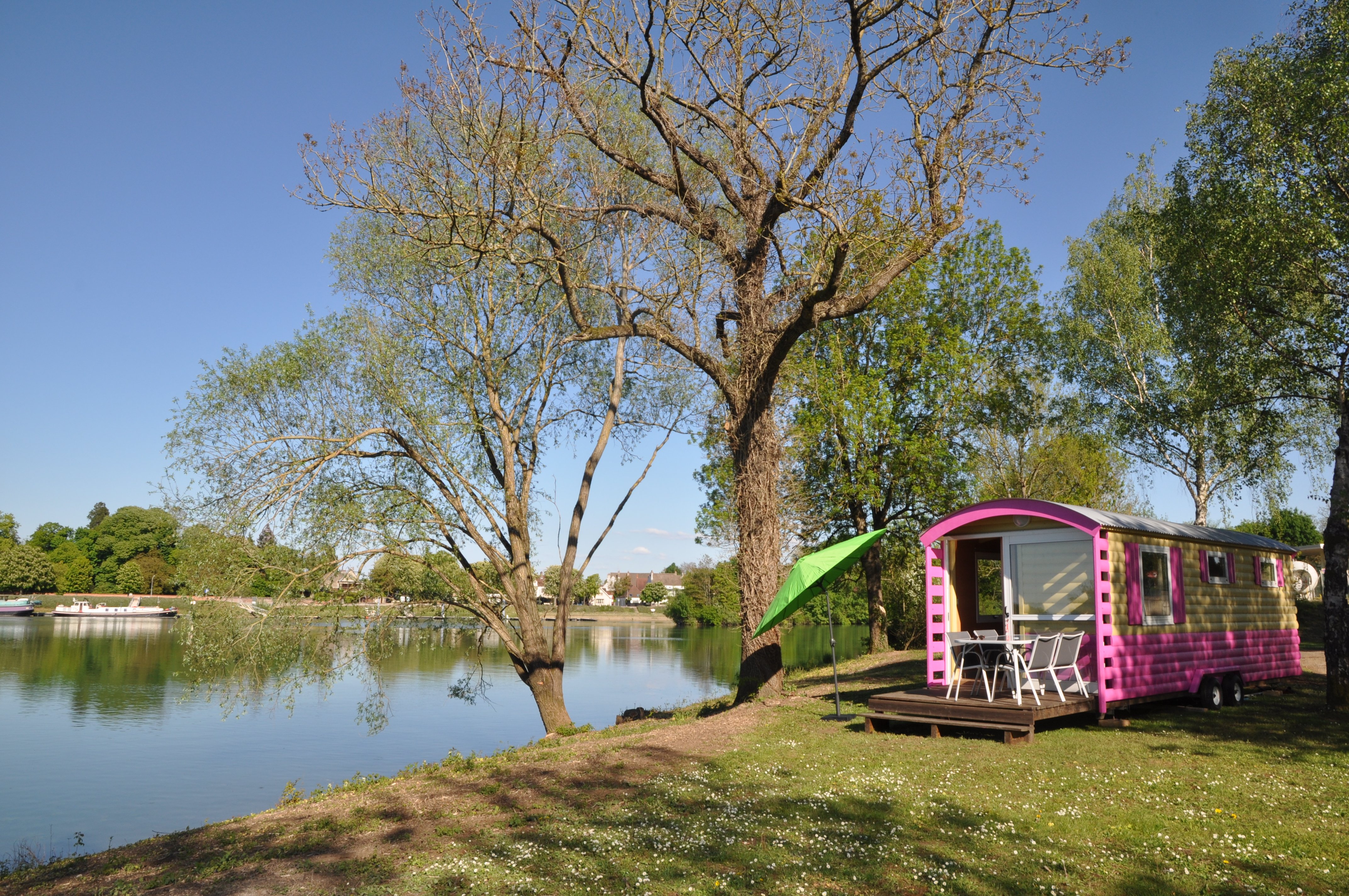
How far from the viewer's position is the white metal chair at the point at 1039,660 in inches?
416

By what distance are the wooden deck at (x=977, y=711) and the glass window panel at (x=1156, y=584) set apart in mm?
1733

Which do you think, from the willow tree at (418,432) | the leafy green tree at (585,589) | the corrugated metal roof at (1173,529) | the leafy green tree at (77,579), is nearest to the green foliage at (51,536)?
the leafy green tree at (77,579)

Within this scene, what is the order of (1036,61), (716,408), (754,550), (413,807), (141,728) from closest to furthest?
(413,807) → (1036,61) → (754,550) → (716,408) → (141,728)

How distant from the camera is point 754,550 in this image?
537 inches

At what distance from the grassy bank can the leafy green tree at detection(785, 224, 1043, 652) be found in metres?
13.1

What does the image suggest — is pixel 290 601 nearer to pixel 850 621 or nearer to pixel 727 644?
pixel 727 644

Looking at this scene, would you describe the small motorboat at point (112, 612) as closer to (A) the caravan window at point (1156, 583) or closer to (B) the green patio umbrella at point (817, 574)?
(B) the green patio umbrella at point (817, 574)

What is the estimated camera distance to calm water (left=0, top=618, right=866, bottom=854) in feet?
51.6

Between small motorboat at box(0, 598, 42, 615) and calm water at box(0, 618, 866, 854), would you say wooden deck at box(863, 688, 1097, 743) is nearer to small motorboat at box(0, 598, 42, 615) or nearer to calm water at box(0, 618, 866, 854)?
calm water at box(0, 618, 866, 854)

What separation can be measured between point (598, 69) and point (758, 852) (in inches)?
451

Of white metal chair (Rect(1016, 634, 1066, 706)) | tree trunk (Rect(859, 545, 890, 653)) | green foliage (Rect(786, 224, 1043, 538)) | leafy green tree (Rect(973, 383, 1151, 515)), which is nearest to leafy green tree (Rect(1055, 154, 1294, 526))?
leafy green tree (Rect(973, 383, 1151, 515))

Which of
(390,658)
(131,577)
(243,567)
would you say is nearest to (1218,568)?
(390,658)

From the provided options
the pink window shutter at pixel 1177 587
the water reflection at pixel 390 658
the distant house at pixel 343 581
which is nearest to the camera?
the pink window shutter at pixel 1177 587

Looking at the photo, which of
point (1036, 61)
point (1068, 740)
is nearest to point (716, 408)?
point (1036, 61)
